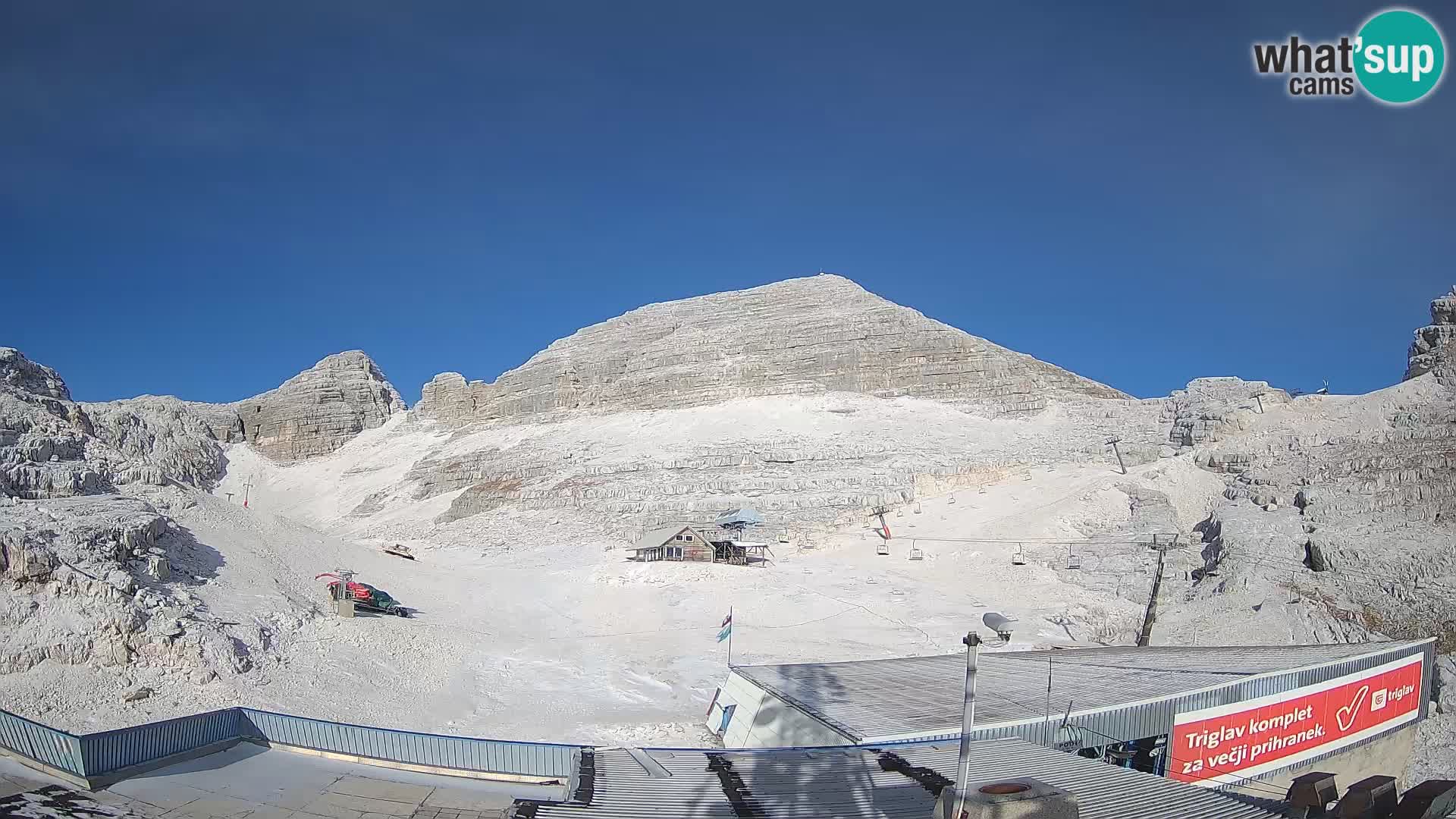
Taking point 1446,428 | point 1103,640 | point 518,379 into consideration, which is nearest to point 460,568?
point 1103,640

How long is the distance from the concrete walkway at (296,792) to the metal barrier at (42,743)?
18 centimetres

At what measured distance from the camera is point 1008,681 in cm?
1356

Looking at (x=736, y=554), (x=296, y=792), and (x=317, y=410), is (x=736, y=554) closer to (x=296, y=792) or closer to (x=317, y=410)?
(x=296, y=792)

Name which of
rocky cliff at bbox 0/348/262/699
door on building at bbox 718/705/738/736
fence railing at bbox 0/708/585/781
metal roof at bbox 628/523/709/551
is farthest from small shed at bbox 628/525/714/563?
fence railing at bbox 0/708/585/781

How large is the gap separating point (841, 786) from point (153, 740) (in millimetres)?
7044

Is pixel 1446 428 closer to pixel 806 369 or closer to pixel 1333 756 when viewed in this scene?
pixel 1333 756

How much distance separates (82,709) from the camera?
45.5 feet

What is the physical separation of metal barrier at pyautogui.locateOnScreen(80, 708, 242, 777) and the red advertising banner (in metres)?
11.7

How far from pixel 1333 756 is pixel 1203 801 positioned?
7.68m

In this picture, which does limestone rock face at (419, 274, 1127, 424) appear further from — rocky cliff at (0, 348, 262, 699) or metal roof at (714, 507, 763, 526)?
rocky cliff at (0, 348, 262, 699)

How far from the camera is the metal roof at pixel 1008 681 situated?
11500 millimetres

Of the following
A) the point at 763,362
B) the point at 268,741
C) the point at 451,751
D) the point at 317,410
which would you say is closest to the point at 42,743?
the point at 268,741

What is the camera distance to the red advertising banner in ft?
38.6

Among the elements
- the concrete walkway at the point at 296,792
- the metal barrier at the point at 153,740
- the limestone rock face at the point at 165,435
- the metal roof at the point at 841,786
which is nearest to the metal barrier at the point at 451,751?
the concrete walkway at the point at 296,792
